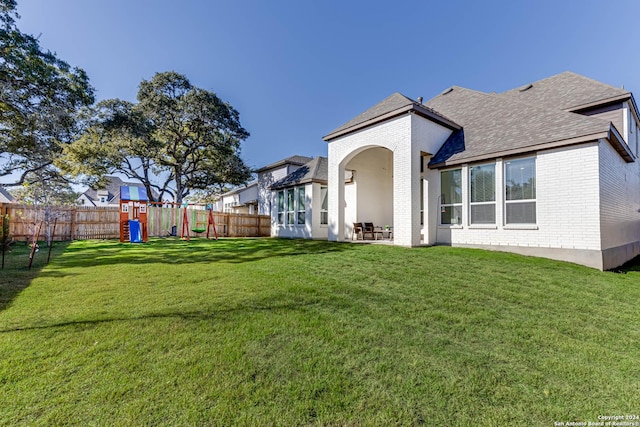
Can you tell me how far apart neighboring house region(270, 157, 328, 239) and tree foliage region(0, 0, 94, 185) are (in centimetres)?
1089

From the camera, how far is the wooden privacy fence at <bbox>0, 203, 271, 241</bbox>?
489 inches

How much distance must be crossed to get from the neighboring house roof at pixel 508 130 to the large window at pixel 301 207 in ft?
24.6

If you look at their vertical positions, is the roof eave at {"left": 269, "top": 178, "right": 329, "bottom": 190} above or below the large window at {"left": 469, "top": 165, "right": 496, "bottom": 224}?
above

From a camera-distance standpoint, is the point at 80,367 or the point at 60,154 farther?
the point at 60,154

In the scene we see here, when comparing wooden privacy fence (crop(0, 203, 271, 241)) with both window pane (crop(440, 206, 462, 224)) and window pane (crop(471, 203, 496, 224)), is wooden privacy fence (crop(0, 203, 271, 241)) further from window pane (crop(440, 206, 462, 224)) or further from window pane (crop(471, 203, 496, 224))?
window pane (crop(471, 203, 496, 224))

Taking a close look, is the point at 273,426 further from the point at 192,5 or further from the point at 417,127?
the point at 192,5

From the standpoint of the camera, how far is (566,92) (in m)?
12.2

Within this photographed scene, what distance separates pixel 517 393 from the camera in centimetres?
231

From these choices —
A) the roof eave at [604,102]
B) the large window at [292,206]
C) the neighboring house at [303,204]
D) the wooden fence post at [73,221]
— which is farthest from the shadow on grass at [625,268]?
the wooden fence post at [73,221]

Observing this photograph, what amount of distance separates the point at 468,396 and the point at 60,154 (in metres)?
25.2

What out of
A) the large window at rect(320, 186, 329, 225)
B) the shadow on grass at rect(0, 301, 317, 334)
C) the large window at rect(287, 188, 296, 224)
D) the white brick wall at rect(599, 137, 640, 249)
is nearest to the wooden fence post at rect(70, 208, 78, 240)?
the large window at rect(287, 188, 296, 224)

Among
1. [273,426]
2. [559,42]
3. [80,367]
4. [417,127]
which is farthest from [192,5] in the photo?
[559,42]

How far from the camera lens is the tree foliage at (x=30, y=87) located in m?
11.3

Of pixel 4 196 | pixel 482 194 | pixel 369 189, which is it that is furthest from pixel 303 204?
pixel 4 196
